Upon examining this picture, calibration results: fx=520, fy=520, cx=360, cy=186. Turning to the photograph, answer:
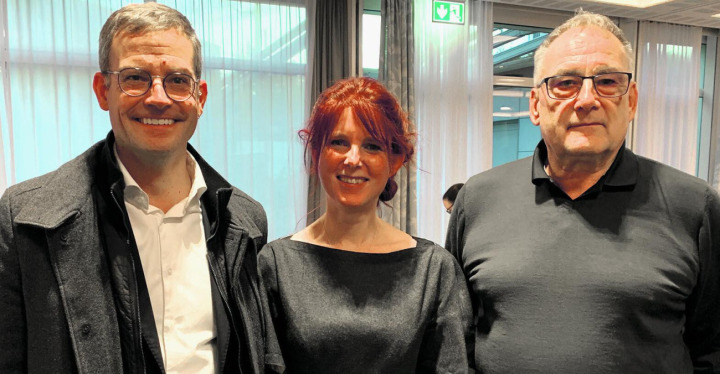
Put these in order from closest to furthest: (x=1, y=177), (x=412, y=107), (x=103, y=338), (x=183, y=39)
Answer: (x=103, y=338) → (x=183, y=39) → (x=1, y=177) → (x=412, y=107)

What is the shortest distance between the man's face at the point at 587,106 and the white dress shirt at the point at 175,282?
1.05m

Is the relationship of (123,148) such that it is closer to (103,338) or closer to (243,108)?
(103,338)

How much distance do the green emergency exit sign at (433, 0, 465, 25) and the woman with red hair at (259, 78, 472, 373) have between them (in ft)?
12.3

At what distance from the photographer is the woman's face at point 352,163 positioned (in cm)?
145

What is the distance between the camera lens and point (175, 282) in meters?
1.29

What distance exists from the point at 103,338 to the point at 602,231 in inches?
51.1

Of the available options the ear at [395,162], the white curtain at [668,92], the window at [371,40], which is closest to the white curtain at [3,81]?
the window at [371,40]

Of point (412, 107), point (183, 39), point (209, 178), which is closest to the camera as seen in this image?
point (183, 39)

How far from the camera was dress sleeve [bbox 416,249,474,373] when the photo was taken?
1.45 meters

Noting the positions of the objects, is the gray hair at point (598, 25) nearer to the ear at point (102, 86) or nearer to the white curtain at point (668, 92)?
the ear at point (102, 86)

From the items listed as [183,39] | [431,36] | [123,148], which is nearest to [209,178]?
[123,148]

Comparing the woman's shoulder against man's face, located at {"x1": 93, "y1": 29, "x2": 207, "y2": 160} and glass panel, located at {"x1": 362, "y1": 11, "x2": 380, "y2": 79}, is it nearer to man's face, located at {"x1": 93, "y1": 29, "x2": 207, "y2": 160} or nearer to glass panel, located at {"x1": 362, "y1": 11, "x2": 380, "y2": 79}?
man's face, located at {"x1": 93, "y1": 29, "x2": 207, "y2": 160}

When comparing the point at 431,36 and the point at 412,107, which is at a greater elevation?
the point at 431,36

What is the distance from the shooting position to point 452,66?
5.17 metres
